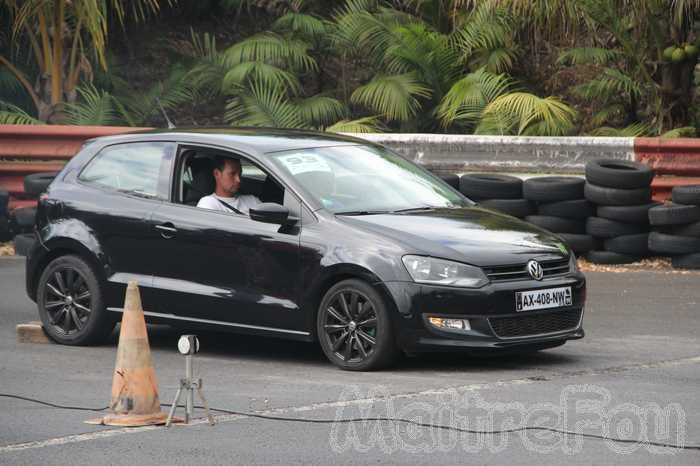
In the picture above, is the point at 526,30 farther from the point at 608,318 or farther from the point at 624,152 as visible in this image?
the point at 608,318

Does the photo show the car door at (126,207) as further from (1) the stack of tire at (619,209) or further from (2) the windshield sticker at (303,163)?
(1) the stack of tire at (619,209)

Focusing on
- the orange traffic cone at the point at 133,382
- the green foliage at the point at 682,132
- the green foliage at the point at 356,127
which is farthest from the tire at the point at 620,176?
the orange traffic cone at the point at 133,382

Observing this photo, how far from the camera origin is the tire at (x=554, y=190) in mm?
14633

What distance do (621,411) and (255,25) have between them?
1768 centimetres

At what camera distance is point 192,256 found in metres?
9.98

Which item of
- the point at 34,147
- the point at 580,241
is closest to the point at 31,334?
the point at 580,241

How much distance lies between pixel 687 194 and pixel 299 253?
5.82 meters

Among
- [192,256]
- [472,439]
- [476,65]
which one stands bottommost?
[472,439]

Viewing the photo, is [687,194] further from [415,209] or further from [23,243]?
[23,243]

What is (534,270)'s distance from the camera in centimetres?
929

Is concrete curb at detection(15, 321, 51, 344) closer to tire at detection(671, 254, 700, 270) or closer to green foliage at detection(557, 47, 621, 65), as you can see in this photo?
tire at detection(671, 254, 700, 270)

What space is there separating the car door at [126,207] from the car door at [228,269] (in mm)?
115

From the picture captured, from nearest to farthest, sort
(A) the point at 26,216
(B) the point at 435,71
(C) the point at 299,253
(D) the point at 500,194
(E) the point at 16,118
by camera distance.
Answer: (C) the point at 299,253 < (D) the point at 500,194 < (A) the point at 26,216 < (E) the point at 16,118 < (B) the point at 435,71

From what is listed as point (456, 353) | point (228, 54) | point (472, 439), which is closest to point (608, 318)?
point (456, 353)
